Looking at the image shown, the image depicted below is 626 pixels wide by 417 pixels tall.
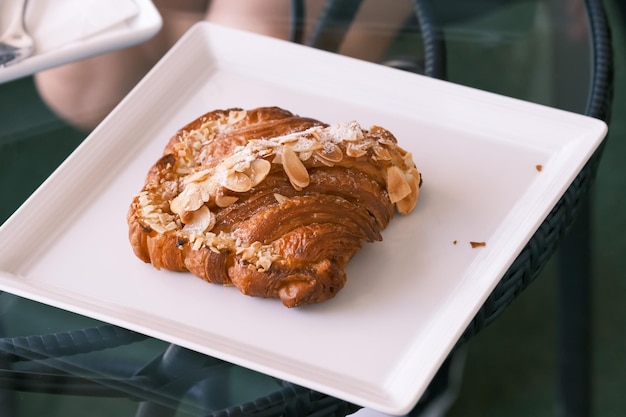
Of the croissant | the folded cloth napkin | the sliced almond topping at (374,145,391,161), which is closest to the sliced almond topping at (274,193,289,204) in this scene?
the croissant

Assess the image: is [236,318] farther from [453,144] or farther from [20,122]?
[20,122]

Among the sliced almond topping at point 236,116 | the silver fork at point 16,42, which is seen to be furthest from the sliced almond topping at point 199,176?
the silver fork at point 16,42

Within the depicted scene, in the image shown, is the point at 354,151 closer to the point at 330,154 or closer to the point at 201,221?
the point at 330,154

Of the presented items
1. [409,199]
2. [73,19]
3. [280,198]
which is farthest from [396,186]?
[73,19]

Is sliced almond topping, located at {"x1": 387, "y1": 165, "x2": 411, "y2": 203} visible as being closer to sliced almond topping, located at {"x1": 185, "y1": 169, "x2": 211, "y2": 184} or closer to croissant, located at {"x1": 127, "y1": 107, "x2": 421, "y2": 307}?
croissant, located at {"x1": 127, "y1": 107, "x2": 421, "y2": 307}

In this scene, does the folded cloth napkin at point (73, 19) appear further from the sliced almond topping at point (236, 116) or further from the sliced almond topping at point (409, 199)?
the sliced almond topping at point (409, 199)

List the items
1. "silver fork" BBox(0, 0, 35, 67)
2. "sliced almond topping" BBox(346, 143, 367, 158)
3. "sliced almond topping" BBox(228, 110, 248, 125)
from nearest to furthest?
"sliced almond topping" BBox(346, 143, 367, 158) < "sliced almond topping" BBox(228, 110, 248, 125) < "silver fork" BBox(0, 0, 35, 67)
